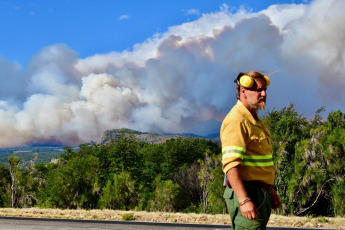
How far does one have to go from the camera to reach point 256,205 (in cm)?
292

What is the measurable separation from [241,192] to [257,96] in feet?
2.70

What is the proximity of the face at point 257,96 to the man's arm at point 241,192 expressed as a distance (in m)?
0.58

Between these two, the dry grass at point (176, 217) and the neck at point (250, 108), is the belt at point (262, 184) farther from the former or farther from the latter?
the dry grass at point (176, 217)

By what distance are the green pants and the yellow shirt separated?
10 cm

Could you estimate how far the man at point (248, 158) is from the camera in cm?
281

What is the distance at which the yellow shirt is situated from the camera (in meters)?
2.84

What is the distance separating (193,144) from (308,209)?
38.7 meters

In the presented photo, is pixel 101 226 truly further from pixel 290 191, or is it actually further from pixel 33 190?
pixel 33 190

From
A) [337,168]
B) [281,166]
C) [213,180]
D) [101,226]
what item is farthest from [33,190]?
[101,226]

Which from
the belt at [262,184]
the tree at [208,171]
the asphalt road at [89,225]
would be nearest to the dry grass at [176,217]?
the asphalt road at [89,225]

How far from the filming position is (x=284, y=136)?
40.4 metres

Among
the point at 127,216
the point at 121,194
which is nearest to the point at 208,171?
the point at 121,194

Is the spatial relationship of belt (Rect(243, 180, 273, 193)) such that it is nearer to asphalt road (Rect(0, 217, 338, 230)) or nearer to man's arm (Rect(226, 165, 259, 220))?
man's arm (Rect(226, 165, 259, 220))

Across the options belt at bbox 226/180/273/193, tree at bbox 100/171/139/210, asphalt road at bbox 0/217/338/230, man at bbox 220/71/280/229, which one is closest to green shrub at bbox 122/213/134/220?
asphalt road at bbox 0/217/338/230
